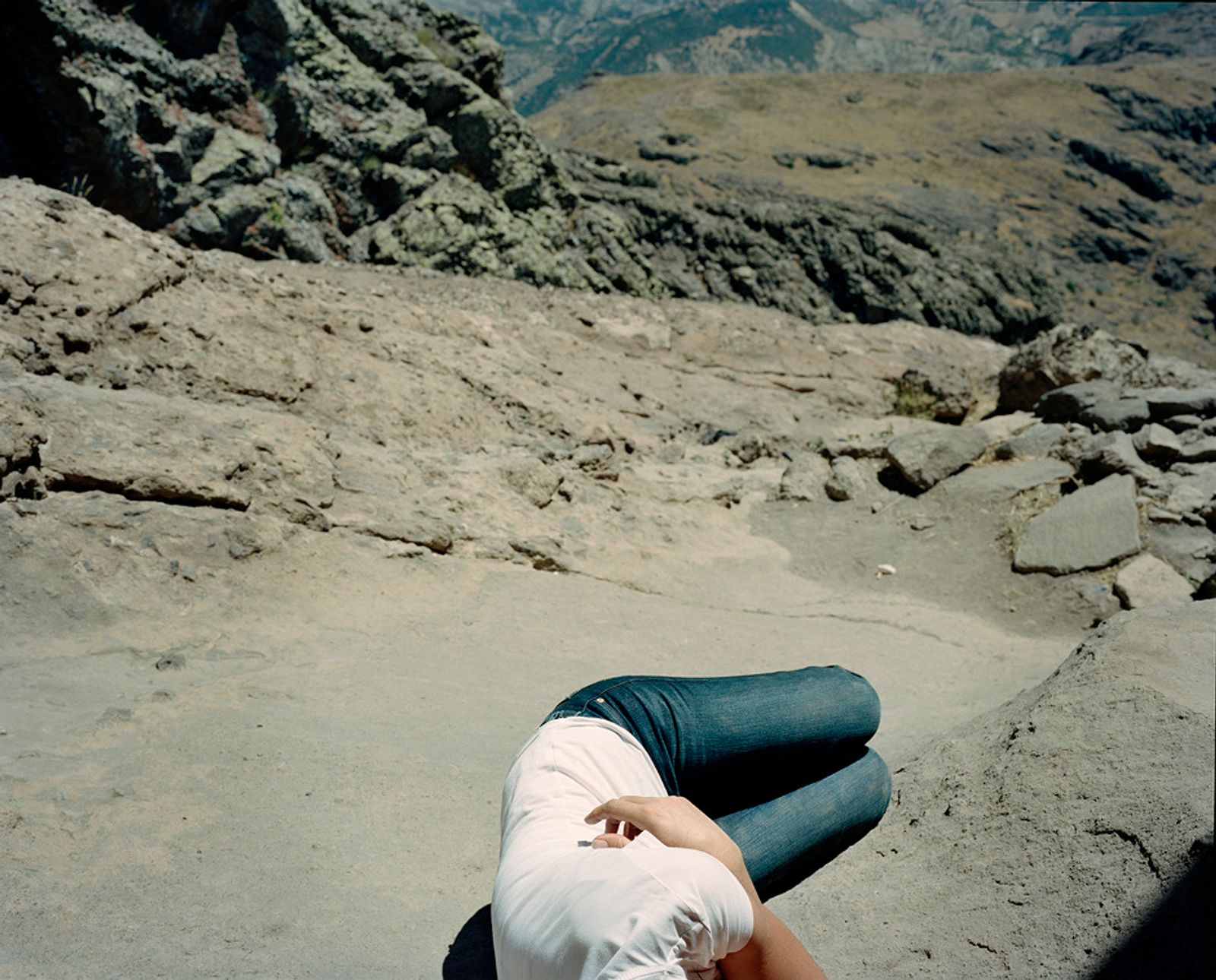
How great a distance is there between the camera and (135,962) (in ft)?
5.41

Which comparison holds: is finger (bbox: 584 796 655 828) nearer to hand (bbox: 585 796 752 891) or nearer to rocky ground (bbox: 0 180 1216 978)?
hand (bbox: 585 796 752 891)

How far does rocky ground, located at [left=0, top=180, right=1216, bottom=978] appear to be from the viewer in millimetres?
1814

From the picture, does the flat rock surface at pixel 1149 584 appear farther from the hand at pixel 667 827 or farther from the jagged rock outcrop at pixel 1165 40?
the jagged rock outcrop at pixel 1165 40

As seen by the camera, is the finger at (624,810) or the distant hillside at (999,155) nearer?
the finger at (624,810)

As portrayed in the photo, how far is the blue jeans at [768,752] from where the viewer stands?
183 cm

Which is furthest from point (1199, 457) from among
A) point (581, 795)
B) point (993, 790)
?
point (581, 795)

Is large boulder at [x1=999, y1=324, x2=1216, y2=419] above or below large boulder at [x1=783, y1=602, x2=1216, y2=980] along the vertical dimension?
below

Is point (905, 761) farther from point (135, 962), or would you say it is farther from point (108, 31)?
point (108, 31)

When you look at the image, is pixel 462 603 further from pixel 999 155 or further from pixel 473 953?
pixel 999 155

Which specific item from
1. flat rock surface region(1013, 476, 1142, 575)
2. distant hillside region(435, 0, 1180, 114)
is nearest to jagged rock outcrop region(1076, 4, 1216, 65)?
distant hillside region(435, 0, 1180, 114)

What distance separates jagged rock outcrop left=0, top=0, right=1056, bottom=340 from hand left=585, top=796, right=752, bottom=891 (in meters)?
8.40

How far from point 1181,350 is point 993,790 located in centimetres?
2760

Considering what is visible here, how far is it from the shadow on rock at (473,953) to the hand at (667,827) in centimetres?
51

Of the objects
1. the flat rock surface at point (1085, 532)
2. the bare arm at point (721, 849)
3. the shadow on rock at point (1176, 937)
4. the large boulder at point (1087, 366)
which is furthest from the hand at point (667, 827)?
the large boulder at point (1087, 366)
